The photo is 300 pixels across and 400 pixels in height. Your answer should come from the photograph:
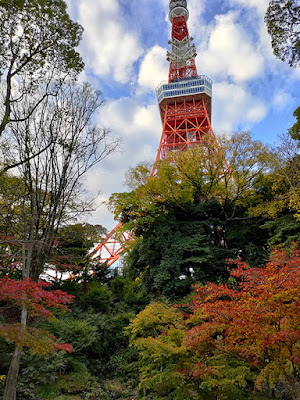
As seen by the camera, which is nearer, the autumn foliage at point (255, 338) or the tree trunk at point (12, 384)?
the autumn foliage at point (255, 338)

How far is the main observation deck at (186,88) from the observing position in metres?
28.8

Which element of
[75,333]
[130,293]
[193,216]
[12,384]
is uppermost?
[193,216]

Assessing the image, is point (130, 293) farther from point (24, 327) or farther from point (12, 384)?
point (24, 327)

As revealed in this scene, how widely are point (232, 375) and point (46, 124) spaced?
6019mm

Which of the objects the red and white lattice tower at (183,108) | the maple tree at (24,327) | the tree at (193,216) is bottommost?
the maple tree at (24,327)

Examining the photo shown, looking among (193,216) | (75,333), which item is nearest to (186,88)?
(193,216)

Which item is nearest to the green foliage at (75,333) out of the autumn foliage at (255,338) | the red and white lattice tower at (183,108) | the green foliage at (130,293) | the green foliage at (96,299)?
the green foliage at (96,299)

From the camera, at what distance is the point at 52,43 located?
4633 mm

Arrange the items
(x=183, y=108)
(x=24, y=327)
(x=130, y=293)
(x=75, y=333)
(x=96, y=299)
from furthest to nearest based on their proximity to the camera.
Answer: (x=183, y=108), (x=130, y=293), (x=96, y=299), (x=75, y=333), (x=24, y=327)

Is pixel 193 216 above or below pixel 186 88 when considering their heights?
below

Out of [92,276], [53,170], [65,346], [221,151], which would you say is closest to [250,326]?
[65,346]

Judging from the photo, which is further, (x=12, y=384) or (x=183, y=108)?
(x=183, y=108)

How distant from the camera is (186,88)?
1147 inches

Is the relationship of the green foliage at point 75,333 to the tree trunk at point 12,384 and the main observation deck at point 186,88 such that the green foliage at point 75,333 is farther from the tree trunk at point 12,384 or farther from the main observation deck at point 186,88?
the main observation deck at point 186,88
